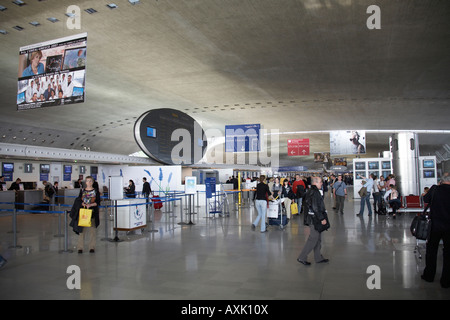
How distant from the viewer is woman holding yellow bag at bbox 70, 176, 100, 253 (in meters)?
7.41

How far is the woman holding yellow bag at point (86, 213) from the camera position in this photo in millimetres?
7414

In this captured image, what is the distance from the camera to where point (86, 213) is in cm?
742

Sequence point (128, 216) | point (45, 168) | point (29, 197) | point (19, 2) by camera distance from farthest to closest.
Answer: point (45, 168) < point (29, 197) < point (19, 2) < point (128, 216)

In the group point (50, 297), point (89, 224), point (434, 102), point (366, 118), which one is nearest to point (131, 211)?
point (89, 224)

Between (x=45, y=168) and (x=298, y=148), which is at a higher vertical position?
(x=298, y=148)

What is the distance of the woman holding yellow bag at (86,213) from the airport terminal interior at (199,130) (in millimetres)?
48

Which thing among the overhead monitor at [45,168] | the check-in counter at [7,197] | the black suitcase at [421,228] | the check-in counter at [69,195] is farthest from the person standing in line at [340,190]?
the overhead monitor at [45,168]

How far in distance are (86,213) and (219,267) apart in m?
3.27

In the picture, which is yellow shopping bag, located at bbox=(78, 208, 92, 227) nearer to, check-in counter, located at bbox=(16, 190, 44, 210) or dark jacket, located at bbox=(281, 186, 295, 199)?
dark jacket, located at bbox=(281, 186, 295, 199)

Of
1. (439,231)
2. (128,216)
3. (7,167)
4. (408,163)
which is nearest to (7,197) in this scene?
(7,167)

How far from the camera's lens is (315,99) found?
2606 cm

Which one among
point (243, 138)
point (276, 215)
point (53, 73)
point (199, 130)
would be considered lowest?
point (276, 215)

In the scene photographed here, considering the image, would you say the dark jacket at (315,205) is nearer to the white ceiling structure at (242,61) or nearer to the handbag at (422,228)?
the handbag at (422,228)

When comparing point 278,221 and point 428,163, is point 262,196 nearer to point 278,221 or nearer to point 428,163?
point 278,221
